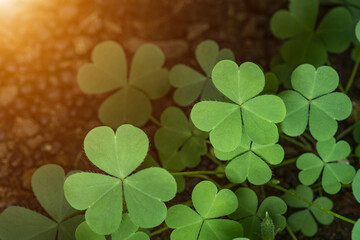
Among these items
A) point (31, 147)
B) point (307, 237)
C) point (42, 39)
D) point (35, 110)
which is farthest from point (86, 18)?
point (307, 237)

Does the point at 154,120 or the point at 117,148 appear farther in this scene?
the point at 154,120

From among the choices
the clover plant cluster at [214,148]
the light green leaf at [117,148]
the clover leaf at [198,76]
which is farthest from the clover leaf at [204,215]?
the clover leaf at [198,76]

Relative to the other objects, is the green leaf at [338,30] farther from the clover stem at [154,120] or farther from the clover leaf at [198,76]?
the clover stem at [154,120]

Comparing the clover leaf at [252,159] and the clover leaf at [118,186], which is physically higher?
the clover leaf at [118,186]

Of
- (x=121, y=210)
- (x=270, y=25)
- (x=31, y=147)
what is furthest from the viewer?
(x=270, y=25)

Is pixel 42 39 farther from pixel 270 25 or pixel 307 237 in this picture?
pixel 307 237

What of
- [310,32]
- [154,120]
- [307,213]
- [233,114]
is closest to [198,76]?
[154,120]

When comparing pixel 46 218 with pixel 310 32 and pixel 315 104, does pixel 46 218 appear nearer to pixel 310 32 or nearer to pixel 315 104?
pixel 315 104
